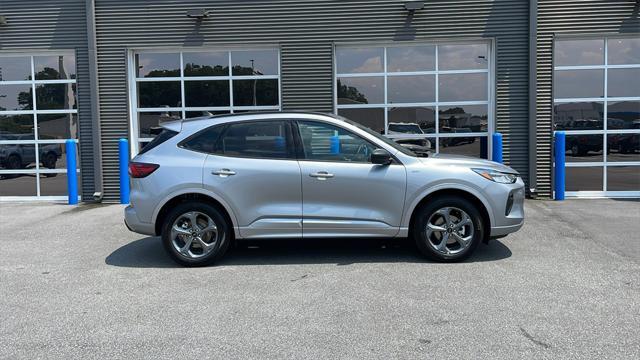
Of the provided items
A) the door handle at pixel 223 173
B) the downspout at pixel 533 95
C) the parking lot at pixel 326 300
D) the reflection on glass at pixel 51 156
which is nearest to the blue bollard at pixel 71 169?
the reflection on glass at pixel 51 156

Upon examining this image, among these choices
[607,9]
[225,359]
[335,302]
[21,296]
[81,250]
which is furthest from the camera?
[607,9]

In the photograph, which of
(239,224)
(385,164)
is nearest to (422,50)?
(385,164)

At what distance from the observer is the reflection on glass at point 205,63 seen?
11.9 m

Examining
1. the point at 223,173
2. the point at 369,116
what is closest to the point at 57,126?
the point at 369,116

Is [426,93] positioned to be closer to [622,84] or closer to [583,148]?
[583,148]

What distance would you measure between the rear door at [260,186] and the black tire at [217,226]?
19 centimetres

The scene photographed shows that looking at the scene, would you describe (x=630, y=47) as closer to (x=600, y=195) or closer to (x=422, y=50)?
(x=600, y=195)

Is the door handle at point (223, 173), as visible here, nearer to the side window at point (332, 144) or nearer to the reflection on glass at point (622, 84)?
the side window at point (332, 144)

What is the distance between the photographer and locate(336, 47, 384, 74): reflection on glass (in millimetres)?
11727

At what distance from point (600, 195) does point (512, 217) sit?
229 inches

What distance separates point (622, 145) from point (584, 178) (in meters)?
1.00

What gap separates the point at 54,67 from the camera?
12.1 metres

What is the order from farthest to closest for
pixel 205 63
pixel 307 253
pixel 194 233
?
pixel 205 63
pixel 307 253
pixel 194 233

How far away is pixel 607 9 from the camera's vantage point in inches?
443
